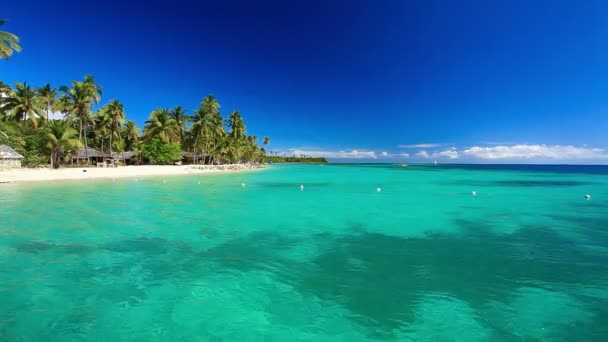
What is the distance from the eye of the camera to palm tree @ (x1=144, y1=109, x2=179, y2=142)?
177 ft

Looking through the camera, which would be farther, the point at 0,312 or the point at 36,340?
the point at 0,312

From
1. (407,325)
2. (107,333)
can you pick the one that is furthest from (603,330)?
(107,333)

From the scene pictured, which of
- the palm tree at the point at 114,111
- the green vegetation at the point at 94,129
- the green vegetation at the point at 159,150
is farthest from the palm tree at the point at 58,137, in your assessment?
the green vegetation at the point at 159,150

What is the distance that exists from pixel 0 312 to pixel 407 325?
652cm

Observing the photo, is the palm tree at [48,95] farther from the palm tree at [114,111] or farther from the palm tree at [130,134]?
the palm tree at [130,134]

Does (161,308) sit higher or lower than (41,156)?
lower

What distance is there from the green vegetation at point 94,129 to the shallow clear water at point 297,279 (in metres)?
30.5

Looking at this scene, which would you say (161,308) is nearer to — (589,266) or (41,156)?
(589,266)

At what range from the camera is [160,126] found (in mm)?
53625

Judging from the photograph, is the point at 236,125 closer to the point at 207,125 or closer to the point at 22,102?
the point at 207,125

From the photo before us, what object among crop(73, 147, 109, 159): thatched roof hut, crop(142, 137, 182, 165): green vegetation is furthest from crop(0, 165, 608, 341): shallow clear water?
crop(142, 137, 182, 165): green vegetation

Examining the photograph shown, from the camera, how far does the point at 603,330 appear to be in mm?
4777

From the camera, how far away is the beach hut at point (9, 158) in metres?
34.7

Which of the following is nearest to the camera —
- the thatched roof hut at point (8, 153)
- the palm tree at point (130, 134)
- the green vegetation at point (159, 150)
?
the thatched roof hut at point (8, 153)
